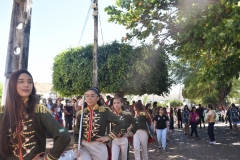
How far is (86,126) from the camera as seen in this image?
16.0 feet

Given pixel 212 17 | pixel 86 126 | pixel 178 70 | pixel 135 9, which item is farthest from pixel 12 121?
pixel 178 70

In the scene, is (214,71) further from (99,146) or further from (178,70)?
(178,70)

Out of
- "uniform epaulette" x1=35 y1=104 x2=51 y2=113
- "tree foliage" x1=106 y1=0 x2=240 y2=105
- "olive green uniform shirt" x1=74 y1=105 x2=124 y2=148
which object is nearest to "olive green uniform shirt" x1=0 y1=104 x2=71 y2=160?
"uniform epaulette" x1=35 y1=104 x2=51 y2=113

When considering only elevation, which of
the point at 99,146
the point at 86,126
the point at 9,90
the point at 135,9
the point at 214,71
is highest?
the point at 135,9

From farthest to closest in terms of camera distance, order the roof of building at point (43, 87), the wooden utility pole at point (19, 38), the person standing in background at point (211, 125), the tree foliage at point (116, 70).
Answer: the roof of building at point (43, 87) → the tree foliage at point (116, 70) → the person standing in background at point (211, 125) → the wooden utility pole at point (19, 38)

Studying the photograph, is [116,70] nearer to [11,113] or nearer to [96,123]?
[96,123]

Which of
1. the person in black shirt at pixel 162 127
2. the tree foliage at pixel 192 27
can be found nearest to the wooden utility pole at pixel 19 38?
the tree foliage at pixel 192 27

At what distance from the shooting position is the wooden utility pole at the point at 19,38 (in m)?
→ 5.40

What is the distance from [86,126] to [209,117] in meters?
9.84

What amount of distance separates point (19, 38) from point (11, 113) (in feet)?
10.3

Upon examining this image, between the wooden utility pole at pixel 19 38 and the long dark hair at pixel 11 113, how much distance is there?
2732 mm

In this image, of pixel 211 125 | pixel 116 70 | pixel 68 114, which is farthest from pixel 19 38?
pixel 68 114

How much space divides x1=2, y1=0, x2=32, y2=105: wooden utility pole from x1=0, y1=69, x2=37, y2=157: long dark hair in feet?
8.96

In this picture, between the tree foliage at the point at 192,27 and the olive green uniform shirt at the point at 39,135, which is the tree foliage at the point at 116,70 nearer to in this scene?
the tree foliage at the point at 192,27
